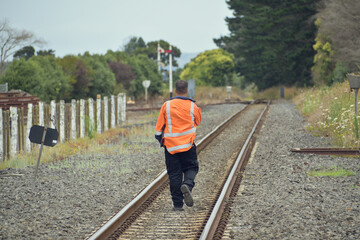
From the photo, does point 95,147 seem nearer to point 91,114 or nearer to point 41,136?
point 91,114

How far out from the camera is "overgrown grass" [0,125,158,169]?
433 inches

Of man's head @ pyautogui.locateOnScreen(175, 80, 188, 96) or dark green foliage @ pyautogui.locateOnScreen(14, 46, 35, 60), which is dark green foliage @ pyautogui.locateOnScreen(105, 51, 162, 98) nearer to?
dark green foliage @ pyautogui.locateOnScreen(14, 46, 35, 60)

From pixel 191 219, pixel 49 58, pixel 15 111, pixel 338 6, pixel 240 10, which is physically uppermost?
pixel 240 10

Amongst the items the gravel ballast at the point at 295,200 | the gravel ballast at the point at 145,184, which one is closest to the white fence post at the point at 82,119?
the gravel ballast at the point at 145,184

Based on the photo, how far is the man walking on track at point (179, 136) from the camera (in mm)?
6586

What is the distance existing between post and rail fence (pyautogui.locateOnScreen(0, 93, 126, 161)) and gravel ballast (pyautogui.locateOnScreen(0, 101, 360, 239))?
1.66 metres

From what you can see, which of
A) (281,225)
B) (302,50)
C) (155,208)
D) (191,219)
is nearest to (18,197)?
(155,208)

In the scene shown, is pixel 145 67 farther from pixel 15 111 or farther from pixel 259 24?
pixel 15 111

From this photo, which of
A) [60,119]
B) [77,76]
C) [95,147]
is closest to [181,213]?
[95,147]

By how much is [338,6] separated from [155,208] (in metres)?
26.8

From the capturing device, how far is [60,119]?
14.4 m

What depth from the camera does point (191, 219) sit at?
20.6 feet

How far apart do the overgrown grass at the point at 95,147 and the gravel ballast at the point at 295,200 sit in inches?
152

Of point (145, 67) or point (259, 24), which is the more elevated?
point (259, 24)
